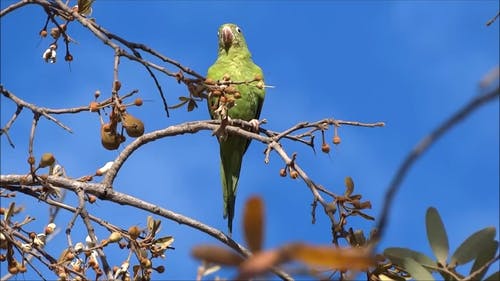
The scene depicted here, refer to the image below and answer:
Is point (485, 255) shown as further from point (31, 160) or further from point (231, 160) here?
point (231, 160)

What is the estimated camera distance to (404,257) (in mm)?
1395

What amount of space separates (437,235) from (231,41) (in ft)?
18.0

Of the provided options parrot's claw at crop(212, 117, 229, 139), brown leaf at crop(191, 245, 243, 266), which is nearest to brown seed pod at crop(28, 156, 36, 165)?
parrot's claw at crop(212, 117, 229, 139)

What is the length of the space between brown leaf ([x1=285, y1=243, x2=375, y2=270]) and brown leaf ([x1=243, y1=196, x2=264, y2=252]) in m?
0.03

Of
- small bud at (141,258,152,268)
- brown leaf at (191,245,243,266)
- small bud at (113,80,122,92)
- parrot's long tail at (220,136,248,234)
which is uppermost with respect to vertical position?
parrot's long tail at (220,136,248,234)

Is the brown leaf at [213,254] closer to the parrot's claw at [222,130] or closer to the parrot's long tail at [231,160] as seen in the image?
the parrot's claw at [222,130]

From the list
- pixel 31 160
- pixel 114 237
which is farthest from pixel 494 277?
pixel 31 160

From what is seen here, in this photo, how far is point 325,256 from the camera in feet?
1.51

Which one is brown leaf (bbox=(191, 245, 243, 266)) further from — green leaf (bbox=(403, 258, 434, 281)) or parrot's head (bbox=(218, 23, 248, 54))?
parrot's head (bbox=(218, 23, 248, 54))

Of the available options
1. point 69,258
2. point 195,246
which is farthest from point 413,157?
point 69,258

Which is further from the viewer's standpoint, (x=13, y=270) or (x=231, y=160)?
(x=231, y=160)

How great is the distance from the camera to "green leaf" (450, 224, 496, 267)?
1400 mm

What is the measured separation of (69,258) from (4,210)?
1.23 feet

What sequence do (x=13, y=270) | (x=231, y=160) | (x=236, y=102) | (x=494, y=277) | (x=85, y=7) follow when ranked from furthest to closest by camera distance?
(x=231, y=160) → (x=236, y=102) → (x=85, y=7) → (x=13, y=270) → (x=494, y=277)
